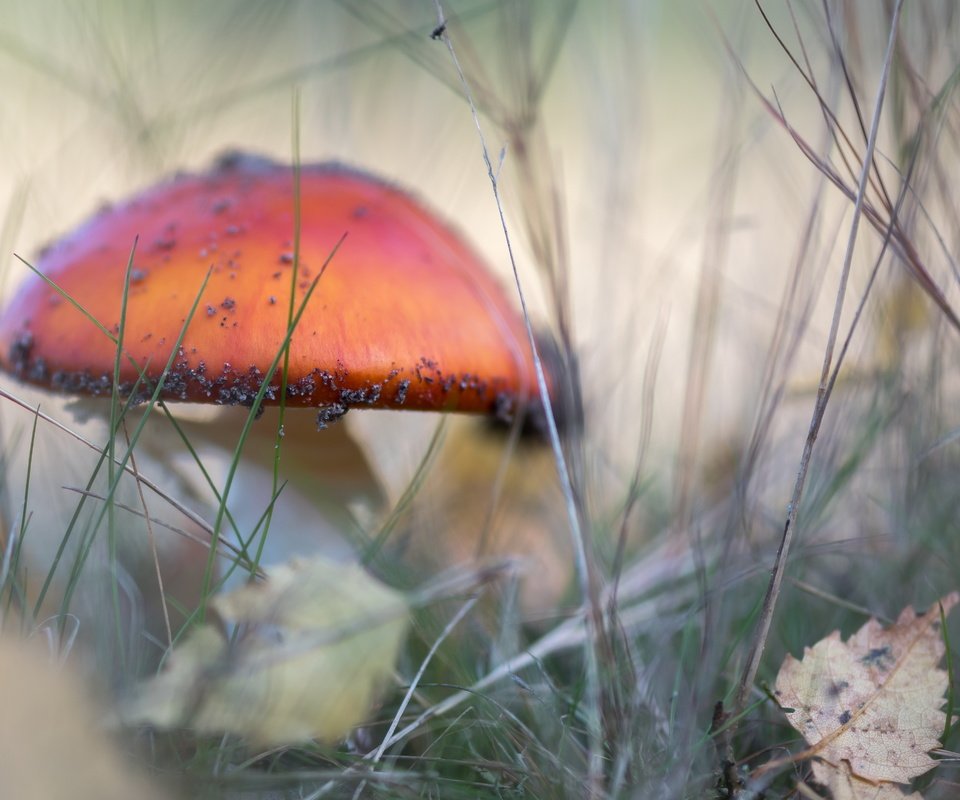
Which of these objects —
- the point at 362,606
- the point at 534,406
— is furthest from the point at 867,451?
the point at 362,606

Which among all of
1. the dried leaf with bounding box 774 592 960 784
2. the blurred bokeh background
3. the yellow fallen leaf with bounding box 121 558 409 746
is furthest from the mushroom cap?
the dried leaf with bounding box 774 592 960 784

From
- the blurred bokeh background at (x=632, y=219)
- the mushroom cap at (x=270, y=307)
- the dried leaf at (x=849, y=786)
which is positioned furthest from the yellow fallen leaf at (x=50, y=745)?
the dried leaf at (x=849, y=786)

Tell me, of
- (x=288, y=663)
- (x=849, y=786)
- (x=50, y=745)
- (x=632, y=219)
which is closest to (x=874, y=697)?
(x=849, y=786)

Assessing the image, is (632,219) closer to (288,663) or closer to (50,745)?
(288,663)

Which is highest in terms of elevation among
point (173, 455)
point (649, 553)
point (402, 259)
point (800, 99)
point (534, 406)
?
point (800, 99)

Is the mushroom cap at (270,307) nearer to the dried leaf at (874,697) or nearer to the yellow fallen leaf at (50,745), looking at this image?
the yellow fallen leaf at (50,745)

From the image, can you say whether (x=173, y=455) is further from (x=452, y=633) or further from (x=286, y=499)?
(x=452, y=633)

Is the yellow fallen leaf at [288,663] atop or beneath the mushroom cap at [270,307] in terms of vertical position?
beneath
